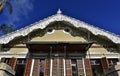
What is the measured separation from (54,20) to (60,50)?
106 inches

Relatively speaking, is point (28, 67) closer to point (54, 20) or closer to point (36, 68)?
point (36, 68)

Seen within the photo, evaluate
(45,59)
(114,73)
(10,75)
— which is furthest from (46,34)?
(114,73)

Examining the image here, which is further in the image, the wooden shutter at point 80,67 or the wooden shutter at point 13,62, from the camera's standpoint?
the wooden shutter at point 13,62

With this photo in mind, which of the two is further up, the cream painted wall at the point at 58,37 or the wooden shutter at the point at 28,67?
the cream painted wall at the point at 58,37

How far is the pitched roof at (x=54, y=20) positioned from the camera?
1301 centimetres

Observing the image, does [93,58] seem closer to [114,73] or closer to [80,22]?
[80,22]

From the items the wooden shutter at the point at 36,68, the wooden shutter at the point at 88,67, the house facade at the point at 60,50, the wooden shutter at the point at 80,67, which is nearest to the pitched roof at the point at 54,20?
the house facade at the point at 60,50

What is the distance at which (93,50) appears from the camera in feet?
42.9

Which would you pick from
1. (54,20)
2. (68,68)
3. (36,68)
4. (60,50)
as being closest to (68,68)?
(68,68)

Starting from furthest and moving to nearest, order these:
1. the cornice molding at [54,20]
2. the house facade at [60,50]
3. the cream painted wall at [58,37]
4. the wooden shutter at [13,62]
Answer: the cream painted wall at [58,37]
the cornice molding at [54,20]
the wooden shutter at [13,62]
the house facade at [60,50]

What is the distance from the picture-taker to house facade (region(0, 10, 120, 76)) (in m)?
12.0

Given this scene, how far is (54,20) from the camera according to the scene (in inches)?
559

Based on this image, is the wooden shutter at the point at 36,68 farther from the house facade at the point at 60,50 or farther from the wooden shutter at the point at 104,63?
the wooden shutter at the point at 104,63

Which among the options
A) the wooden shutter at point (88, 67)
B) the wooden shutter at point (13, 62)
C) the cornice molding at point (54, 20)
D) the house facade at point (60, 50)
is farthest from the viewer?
the cornice molding at point (54, 20)
